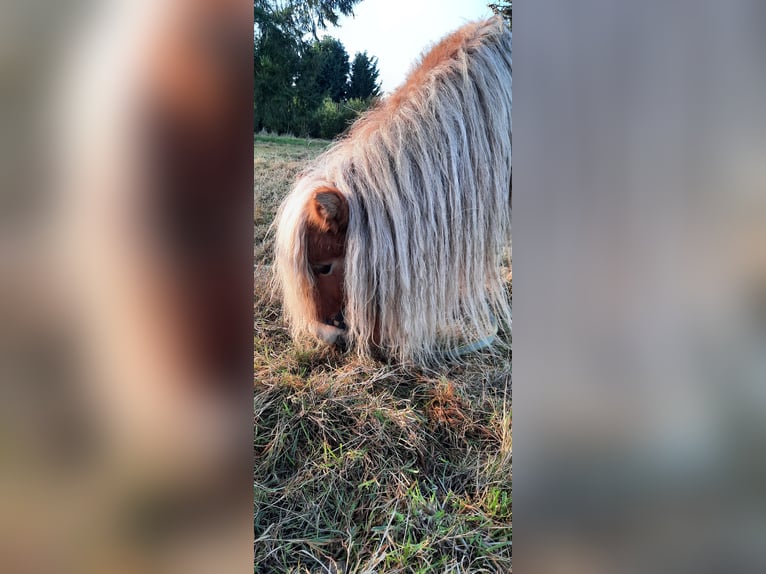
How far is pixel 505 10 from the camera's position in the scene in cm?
102

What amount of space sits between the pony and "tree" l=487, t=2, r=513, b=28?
0.06 ft

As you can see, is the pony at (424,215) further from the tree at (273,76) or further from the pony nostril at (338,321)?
the tree at (273,76)

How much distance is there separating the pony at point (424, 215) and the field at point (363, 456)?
2.9 inches

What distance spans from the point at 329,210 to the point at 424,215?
0.24 meters
